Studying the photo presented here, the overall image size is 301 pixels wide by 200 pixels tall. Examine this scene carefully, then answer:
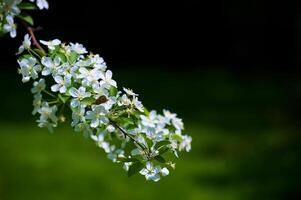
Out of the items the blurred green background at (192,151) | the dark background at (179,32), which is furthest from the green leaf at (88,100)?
the dark background at (179,32)

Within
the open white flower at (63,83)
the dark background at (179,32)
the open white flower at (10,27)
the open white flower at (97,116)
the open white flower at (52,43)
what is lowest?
the open white flower at (97,116)

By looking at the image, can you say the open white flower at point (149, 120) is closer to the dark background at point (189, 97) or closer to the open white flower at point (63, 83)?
the open white flower at point (63, 83)

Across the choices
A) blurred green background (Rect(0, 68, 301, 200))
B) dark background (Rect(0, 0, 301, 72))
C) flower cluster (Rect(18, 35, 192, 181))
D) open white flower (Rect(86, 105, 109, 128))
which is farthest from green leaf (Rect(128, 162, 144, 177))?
dark background (Rect(0, 0, 301, 72))

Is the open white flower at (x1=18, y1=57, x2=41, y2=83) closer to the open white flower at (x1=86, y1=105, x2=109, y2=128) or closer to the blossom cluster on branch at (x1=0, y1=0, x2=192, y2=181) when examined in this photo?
the blossom cluster on branch at (x1=0, y1=0, x2=192, y2=181)

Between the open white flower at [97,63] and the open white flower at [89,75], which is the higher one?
the open white flower at [97,63]

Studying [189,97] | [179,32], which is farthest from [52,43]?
[179,32]

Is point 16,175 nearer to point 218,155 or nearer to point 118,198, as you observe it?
point 118,198

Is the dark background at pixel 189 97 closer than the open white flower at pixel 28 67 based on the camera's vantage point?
No
